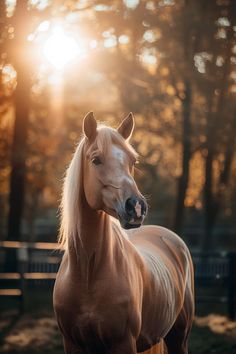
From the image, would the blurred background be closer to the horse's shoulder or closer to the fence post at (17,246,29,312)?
the fence post at (17,246,29,312)

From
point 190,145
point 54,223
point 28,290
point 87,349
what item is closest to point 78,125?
point 190,145

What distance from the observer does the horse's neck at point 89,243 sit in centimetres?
478

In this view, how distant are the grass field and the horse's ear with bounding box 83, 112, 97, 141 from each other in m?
4.45

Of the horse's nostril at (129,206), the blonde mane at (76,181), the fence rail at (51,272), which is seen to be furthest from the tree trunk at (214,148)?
the horse's nostril at (129,206)

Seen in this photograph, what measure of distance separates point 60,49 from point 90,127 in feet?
38.3

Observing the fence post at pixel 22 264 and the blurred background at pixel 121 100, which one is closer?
the fence post at pixel 22 264

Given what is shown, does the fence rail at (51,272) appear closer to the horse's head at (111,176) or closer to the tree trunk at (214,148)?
the tree trunk at (214,148)

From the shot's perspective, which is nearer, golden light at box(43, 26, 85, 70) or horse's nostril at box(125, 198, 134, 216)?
horse's nostril at box(125, 198, 134, 216)

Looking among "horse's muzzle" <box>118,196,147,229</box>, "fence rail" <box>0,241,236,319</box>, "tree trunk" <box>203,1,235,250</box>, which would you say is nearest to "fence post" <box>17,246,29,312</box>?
"fence rail" <box>0,241,236,319</box>

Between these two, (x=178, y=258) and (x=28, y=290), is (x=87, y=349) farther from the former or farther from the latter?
A: (x=28, y=290)

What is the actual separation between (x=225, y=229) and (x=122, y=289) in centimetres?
2805

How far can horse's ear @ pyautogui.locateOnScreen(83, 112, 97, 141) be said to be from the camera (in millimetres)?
4723

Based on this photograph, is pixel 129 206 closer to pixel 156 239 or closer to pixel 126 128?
pixel 126 128

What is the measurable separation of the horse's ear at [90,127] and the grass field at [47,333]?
4449 mm
